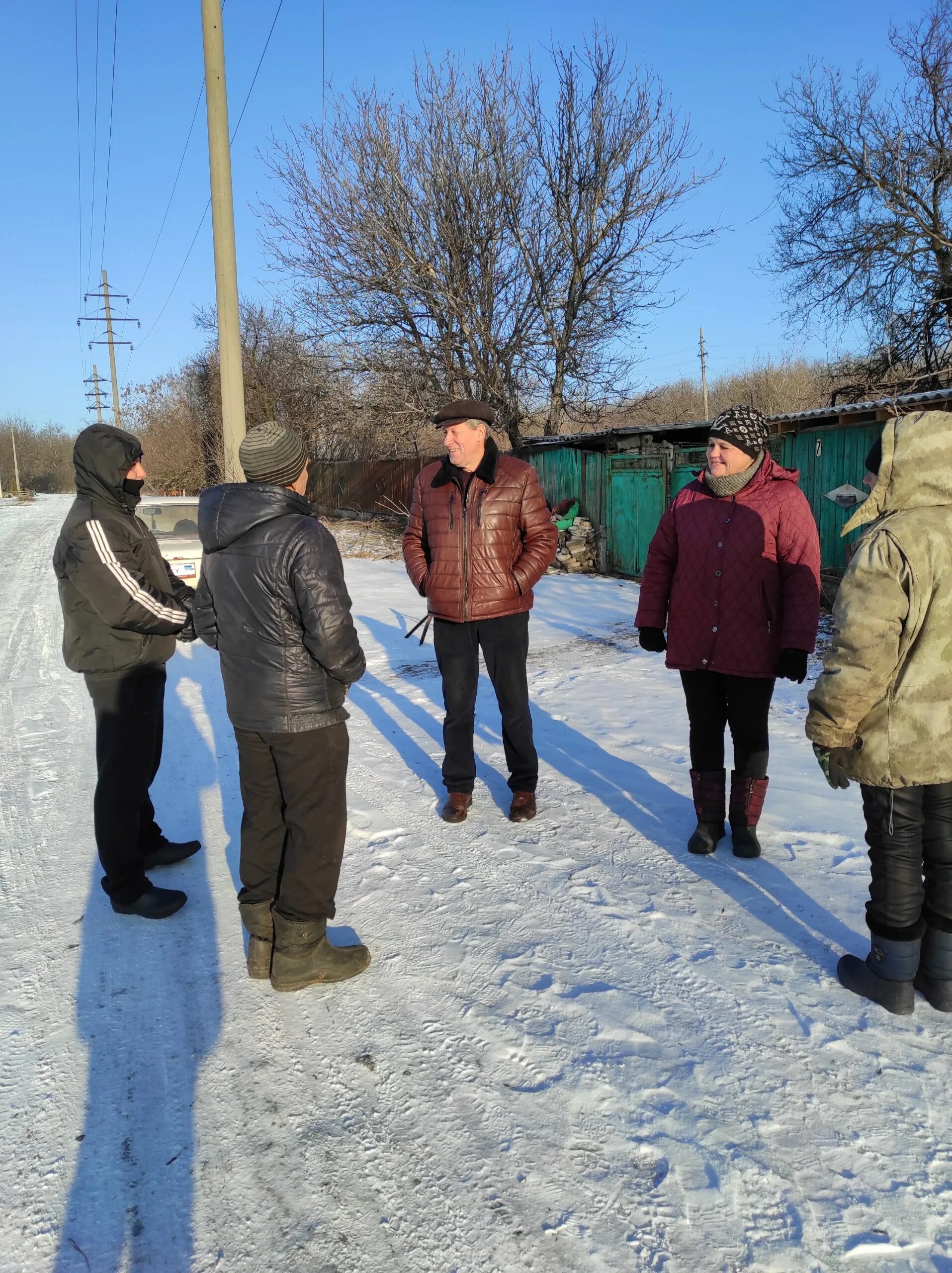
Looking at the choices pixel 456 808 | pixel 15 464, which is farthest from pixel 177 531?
pixel 15 464

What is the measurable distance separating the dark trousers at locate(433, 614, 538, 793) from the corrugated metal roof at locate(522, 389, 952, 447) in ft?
21.6

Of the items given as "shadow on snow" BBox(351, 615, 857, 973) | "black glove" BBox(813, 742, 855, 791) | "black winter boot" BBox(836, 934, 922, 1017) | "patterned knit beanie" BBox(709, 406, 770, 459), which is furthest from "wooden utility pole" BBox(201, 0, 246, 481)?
"black winter boot" BBox(836, 934, 922, 1017)

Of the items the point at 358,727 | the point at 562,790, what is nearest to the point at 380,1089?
the point at 562,790

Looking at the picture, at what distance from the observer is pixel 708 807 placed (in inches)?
135

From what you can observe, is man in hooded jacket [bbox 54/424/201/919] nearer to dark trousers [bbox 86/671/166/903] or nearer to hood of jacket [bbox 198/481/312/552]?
dark trousers [bbox 86/671/166/903]

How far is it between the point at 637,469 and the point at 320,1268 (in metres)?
11.9

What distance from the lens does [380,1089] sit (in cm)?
213

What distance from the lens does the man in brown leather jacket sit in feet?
12.0

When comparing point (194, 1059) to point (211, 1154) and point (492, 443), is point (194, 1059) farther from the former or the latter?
point (492, 443)

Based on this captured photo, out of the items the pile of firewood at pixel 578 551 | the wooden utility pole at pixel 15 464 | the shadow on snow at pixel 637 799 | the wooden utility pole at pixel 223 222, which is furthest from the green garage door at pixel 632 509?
the wooden utility pole at pixel 15 464

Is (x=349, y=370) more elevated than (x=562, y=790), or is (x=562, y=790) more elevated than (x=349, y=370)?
(x=349, y=370)

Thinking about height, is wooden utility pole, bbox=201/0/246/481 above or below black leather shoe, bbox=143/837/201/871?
above

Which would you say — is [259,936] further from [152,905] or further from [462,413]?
[462,413]

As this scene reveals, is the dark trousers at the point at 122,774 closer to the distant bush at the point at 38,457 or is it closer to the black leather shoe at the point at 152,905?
the black leather shoe at the point at 152,905
